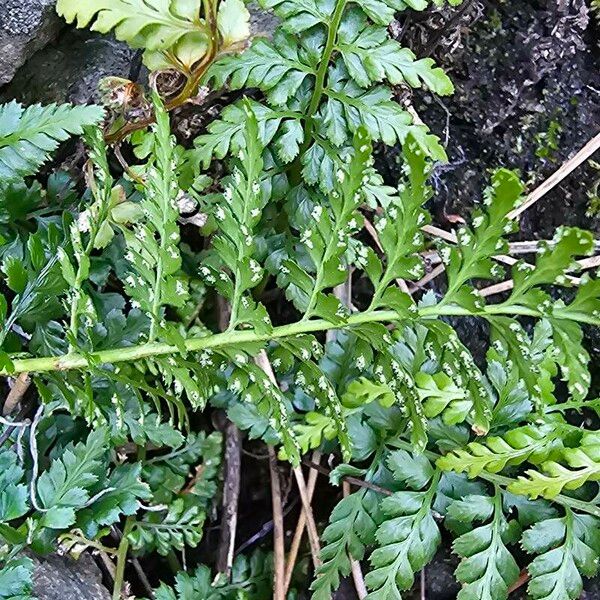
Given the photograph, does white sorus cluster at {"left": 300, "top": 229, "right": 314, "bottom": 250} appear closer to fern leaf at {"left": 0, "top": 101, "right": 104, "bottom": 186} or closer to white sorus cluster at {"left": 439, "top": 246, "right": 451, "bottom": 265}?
white sorus cluster at {"left": 439, "top": 246, "right": 451, "bottom": 265}

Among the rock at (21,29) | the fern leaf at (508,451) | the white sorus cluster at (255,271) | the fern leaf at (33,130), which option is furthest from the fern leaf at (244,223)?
the rock at (21,29)

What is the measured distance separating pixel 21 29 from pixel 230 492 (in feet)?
4.56

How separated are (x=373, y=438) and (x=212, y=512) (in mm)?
583

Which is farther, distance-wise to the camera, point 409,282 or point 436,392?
point 409,282

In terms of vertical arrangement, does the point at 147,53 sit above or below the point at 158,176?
above

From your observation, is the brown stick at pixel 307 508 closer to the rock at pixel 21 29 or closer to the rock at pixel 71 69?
the rock at pixel 71 69

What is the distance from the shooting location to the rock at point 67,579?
6.33ft

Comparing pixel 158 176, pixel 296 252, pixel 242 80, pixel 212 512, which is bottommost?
pixel 212 512

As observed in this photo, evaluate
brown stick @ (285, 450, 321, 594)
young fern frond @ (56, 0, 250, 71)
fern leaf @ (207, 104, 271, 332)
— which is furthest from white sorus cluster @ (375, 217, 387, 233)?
brown stick @ (285, 450, 321, 594)

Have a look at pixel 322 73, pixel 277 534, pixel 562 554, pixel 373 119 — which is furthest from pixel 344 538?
pixel 322 73

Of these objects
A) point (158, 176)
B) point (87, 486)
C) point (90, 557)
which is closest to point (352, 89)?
point (158, 176)

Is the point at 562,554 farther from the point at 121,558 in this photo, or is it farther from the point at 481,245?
the point at 121,558

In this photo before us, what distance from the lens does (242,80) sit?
1814mm

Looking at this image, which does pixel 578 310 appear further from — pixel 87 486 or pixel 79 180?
pixel 79 180
